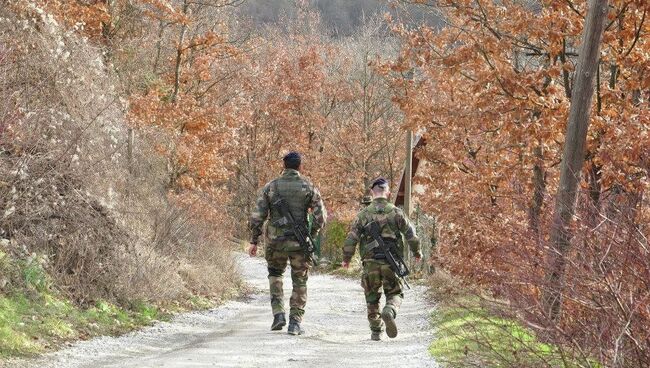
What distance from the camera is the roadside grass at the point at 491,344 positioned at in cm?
591

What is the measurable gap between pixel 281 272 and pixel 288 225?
682mm

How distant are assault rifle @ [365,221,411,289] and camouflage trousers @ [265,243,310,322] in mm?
968

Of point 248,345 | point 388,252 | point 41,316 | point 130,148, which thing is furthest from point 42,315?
point 130,148

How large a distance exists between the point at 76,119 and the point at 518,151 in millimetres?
7714

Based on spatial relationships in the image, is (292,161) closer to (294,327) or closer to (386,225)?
(386,225)

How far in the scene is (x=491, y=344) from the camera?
255 inches

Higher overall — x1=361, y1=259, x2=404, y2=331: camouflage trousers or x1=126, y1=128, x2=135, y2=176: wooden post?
x1=126, y1=128, x2=135, y2=176: wooden post

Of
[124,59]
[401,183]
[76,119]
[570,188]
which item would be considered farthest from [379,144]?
[570,188]

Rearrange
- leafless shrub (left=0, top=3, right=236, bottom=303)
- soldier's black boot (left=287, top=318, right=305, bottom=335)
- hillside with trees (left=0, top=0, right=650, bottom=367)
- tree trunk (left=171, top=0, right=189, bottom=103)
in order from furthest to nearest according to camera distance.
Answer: tree trunk (left=171, top=0, right=189, bottom=103), leafless shrub (left=0, top=3, right=236, bottom=303), soldier's black boot (left=287, top=318, right=305, bottom=335), hillside with trees (left=0, top=0, right=650, bottom=367)

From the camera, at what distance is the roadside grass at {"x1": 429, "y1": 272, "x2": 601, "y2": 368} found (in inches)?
233

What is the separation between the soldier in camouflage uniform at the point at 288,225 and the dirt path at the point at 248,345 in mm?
497

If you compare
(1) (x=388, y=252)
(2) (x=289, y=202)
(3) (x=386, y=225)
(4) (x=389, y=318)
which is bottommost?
(4) (x=389, y=318)

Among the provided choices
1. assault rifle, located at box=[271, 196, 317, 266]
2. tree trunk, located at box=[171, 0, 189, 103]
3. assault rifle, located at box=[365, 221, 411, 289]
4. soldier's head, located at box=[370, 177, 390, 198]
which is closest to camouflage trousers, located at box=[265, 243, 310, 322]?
assault rifle, located at box=[271, 196, 317, 266]

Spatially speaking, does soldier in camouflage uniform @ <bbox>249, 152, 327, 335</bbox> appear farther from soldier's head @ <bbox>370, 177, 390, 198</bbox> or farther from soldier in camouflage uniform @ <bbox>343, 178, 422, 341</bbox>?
soldier's head @ <bbox>370, 177, 390, 198</bbox>
